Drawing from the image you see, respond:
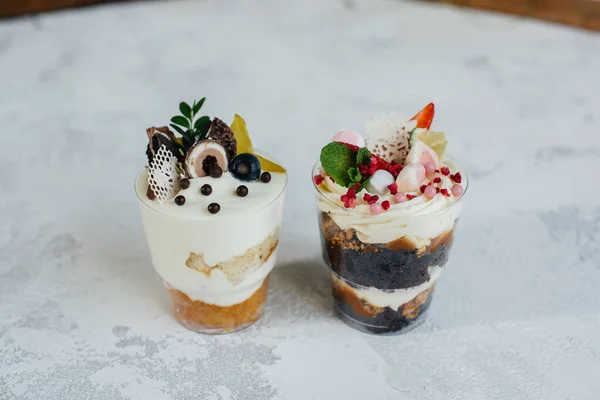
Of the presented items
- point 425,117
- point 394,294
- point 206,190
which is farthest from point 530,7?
point 206,190

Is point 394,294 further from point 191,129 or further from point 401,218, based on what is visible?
point 191,129

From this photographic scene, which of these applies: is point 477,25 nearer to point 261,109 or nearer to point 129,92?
point 261,109

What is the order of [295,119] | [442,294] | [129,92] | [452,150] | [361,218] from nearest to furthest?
1. [361,218]
2. [442,294]
3. [452,150]
4. [295,119]
5. [129,92]

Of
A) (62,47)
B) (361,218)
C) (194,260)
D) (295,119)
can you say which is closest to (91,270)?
(194,260)

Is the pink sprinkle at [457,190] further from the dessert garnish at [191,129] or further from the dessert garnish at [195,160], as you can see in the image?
the dessert garnish at [191,129]

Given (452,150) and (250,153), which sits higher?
(250,153)

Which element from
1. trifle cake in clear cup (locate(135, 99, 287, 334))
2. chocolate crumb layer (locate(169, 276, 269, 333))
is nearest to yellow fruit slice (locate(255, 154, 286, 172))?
trifle cake in clear cup (locate(135, 99, 287, 334))

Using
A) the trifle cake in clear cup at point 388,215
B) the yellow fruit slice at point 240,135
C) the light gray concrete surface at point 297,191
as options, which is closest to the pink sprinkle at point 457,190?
the trifle cake in clear cup at point 388,215
